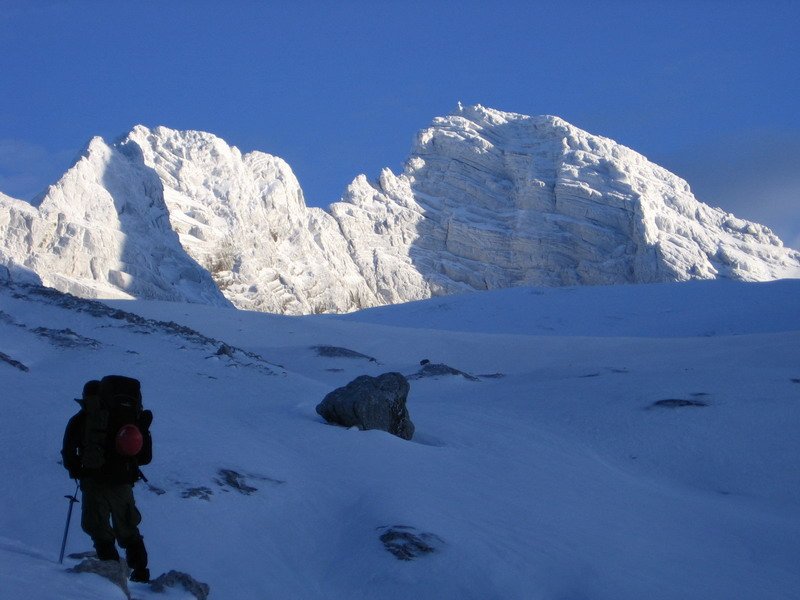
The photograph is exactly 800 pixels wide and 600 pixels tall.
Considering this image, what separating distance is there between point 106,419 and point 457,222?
12091cm

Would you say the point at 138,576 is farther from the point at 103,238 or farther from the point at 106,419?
the point at 103,238

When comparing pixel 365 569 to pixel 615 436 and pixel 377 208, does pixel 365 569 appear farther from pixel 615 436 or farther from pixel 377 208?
pixel 377 208

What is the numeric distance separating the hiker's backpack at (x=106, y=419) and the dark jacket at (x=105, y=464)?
0.14 feet

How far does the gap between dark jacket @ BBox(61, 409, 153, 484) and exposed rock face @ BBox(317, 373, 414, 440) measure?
843cm

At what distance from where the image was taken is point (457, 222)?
4975 inches

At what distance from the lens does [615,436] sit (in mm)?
16969

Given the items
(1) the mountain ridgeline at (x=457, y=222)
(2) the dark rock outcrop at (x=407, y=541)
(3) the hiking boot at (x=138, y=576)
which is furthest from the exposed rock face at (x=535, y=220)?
(3) the hiking boot at (x=138, y=576)

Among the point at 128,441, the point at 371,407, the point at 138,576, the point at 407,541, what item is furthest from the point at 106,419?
the point at 371,407

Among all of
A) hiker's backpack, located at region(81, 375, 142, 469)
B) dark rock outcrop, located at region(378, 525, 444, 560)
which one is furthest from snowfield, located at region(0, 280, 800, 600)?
hiker's backpack, located at region(81, 375, 142, 469)

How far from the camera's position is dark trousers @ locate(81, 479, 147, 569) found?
654 centimetres

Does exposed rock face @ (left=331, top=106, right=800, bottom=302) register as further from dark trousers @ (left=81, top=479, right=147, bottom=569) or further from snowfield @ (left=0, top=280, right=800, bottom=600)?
dark trousers @ (left=81, top=479, right=147, bottom=569)

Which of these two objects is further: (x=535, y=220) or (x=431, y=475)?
(x=535, y=220)

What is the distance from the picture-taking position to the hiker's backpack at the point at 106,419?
6.43 meters

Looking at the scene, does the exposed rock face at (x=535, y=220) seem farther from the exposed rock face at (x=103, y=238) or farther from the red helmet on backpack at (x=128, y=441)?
the red helmet on backpack at (x=128, y=441)
